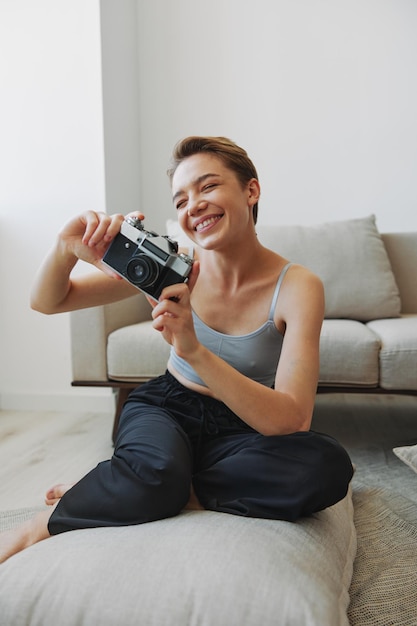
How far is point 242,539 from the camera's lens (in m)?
0.83

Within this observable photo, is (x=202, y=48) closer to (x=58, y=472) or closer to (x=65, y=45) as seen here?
(x=65, y=45)

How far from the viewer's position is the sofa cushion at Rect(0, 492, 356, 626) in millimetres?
720

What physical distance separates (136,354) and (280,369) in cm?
89

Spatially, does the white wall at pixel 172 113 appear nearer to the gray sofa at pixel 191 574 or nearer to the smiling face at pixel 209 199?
the smiling face at pixel 209 199

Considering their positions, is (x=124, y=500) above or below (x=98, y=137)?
below

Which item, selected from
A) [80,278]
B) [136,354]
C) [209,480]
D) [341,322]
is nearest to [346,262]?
[341,322]

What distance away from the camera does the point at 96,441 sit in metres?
1.97

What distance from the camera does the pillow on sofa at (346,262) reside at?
2.11 metres

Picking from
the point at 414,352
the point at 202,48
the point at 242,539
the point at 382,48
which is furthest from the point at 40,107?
the point at 242,539

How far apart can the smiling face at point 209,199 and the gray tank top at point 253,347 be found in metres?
0.16

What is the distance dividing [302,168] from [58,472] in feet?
5.80

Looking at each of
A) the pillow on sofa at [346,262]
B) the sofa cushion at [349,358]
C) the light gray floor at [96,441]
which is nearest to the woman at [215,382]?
the light gray floor at [96,441]

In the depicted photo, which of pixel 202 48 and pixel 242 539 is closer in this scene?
pixel 242 539

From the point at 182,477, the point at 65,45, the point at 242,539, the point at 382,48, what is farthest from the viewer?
the point at 382,48
